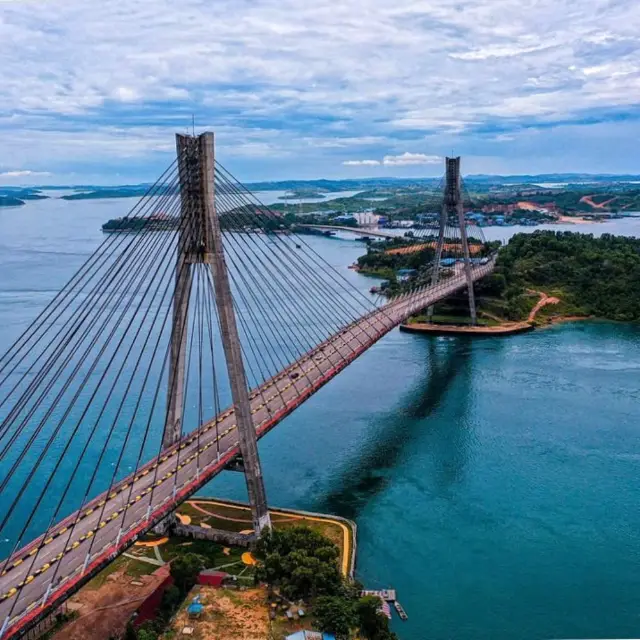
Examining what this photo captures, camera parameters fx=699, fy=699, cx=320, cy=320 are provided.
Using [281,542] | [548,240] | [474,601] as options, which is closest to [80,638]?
[281,542]

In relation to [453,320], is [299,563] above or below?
below

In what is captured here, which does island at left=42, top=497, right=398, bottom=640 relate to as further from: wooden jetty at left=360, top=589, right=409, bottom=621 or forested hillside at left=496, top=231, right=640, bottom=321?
forested hillside at left=496, top=231, right=640, bottom=321

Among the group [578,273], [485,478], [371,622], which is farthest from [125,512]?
[578,273]

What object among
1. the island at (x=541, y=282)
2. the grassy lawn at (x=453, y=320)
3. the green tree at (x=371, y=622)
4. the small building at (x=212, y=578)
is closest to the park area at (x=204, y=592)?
the small building at (x=212, y=578)

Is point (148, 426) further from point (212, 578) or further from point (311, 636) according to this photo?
point (311, 636)

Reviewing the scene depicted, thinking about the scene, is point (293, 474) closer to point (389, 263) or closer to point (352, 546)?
point (352, 546)

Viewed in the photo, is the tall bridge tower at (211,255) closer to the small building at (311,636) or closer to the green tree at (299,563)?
the green tree at (299,563)

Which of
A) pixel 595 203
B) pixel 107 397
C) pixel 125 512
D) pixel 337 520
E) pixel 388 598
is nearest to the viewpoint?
pixel 125 512
